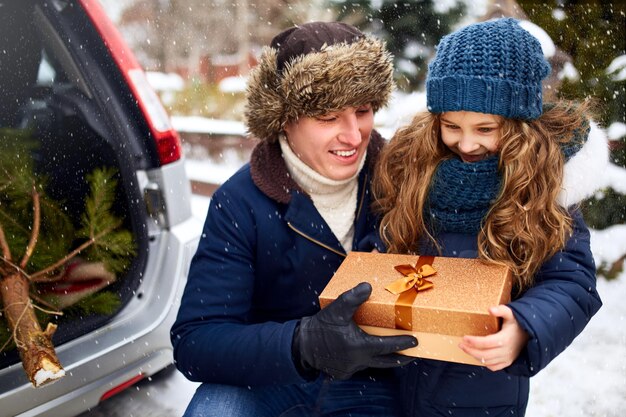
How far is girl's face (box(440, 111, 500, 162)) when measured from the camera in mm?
1657

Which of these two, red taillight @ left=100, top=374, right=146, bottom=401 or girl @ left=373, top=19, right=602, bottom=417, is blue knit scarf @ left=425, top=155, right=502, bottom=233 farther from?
red taillight @ left=100, top=374, right=146, bottom=401

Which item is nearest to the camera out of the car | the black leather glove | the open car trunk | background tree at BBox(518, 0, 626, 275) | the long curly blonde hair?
the black leather glove

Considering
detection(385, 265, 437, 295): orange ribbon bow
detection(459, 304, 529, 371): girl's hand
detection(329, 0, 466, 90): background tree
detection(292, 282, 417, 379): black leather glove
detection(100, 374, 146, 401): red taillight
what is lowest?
detection(100, 374, 146, 401): red taillight

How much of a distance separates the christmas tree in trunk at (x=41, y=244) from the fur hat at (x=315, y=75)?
2.52 ft

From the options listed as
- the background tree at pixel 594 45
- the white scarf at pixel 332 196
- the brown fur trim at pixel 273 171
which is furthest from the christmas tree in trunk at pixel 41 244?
the background tree at pixel 594 45

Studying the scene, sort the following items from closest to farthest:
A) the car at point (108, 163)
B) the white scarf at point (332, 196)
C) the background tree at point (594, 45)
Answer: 1. the white scarf at point (332, 196)
2. the car at point (108, 163)
3. the background tree at point (594, 45)

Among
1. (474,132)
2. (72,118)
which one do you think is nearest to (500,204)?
(474,132)

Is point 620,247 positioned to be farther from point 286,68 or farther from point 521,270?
point 286,68

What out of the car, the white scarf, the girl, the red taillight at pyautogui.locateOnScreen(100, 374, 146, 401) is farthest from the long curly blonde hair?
the red taillight at pyautogui.locateOnScreen(100, 374, 146, 401)

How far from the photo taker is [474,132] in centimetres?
168

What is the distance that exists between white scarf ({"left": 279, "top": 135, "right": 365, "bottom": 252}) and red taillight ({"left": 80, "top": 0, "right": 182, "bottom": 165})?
70 cm

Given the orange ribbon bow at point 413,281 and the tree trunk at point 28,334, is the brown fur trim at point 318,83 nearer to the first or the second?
the orange ribbon bow at point 413,281

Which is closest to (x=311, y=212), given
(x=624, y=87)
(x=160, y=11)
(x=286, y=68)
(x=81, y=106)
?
(x=286, y=68)

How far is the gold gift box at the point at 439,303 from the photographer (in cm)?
142
